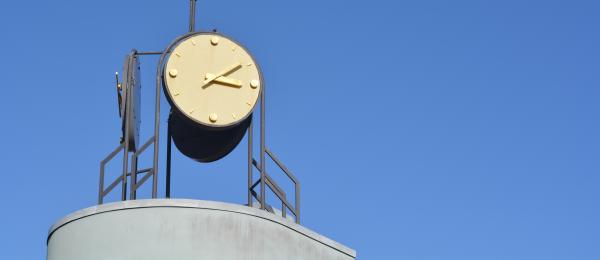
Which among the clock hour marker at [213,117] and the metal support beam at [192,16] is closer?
the clock hour marker at [213,117]

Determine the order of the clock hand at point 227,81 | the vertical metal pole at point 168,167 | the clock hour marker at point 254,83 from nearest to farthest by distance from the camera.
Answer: the clock hand at point 227,81
the clock hour marker at point 254,83
the vertical metal pole at point 168,167

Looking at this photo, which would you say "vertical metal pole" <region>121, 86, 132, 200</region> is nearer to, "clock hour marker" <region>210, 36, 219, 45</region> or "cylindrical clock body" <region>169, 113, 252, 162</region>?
"cylindrical clock body" <region>169, 113, 252, 162</region>

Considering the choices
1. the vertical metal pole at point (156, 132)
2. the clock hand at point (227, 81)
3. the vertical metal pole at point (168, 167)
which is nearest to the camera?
the vertical metal pole at point (156, 132)

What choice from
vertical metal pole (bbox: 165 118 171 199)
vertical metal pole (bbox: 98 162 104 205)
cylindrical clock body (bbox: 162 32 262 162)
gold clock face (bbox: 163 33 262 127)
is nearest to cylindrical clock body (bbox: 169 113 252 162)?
cylindrical clock body (bbox: 162 32 262 162)

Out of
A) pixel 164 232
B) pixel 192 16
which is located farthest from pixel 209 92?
pixel 164 232

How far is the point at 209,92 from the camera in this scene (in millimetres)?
21203

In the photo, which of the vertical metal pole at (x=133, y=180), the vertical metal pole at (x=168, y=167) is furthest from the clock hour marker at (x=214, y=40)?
the vertical metal pole at (x=133, y=180)

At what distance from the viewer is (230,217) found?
64.8ft

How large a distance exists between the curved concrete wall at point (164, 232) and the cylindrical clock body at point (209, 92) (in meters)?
1.91

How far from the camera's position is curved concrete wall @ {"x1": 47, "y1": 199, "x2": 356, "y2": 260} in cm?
1927

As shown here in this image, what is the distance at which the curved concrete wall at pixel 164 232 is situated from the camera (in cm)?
1927

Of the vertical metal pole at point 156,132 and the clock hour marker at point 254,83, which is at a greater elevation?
the clock hour marker at point 254,83

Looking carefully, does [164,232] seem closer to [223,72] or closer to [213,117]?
[213,117]

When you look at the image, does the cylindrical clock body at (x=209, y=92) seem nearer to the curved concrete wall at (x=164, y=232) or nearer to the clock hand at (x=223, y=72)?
the clock hand at (x=223, y=72)
